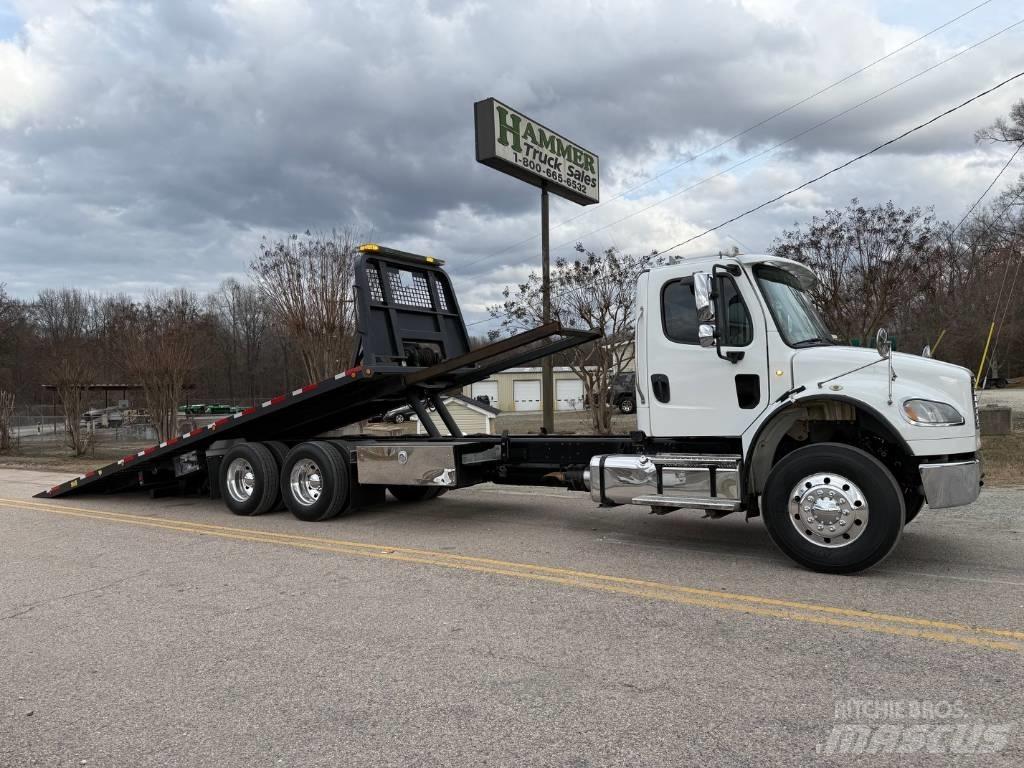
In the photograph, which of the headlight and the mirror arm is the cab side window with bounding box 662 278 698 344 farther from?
the headlight

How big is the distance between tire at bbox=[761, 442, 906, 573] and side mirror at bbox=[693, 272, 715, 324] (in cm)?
125

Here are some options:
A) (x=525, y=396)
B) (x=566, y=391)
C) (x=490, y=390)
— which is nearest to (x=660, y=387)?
(x=566, y=391)

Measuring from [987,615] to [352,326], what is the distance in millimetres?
14400

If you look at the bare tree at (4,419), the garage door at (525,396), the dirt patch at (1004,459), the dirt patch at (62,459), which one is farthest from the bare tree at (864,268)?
the garage door at (525,396)

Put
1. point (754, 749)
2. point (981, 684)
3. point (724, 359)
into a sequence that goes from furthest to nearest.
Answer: point (724, 359)
point (981, 684)
point (754, 749)

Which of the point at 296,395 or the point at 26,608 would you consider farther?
the point at 296,395

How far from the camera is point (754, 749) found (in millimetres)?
3039

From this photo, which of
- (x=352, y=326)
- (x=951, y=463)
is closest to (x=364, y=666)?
(x=951, y=463)

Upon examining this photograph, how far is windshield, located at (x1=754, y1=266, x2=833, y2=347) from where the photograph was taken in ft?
19.8

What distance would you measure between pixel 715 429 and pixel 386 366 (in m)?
3.91

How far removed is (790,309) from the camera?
6281mm

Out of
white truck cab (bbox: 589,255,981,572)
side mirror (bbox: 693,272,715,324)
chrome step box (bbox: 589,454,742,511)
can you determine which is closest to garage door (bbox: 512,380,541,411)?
white truck cab (bbox: 589,255,981,572)

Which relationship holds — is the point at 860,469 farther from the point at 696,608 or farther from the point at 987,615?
the point at 696,608

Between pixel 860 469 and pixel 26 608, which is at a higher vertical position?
pixel 860 469
